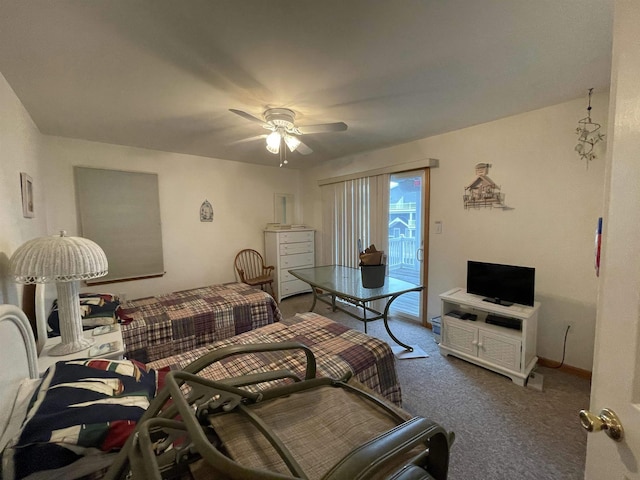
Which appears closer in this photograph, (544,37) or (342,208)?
(544,37)

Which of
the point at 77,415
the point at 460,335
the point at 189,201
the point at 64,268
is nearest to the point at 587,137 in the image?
the point at 460,335

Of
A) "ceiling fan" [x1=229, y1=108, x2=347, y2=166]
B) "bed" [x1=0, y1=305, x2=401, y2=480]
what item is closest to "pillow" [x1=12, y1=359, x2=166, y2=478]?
"bed" [x1=0, y1=305, x2=401, y2=480]

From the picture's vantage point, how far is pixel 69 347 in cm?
138

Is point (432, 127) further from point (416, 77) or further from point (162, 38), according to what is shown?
point (162, 38)

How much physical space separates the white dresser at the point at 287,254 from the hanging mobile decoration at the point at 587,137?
354 centimetres

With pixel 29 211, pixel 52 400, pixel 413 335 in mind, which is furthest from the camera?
pixel 413 335

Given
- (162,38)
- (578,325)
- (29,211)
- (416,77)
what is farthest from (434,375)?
(29,211)

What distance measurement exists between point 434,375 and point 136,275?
12.1ft

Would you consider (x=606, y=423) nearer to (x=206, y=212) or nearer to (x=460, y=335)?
(x=460, y=335)

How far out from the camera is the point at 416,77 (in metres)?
1.75

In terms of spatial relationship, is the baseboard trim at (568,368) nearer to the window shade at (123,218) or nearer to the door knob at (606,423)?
the door knob at (606,423)

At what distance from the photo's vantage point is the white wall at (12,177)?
1.42 metres

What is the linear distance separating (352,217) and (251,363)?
2939 mm

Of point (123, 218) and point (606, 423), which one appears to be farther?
point (123, 218)
